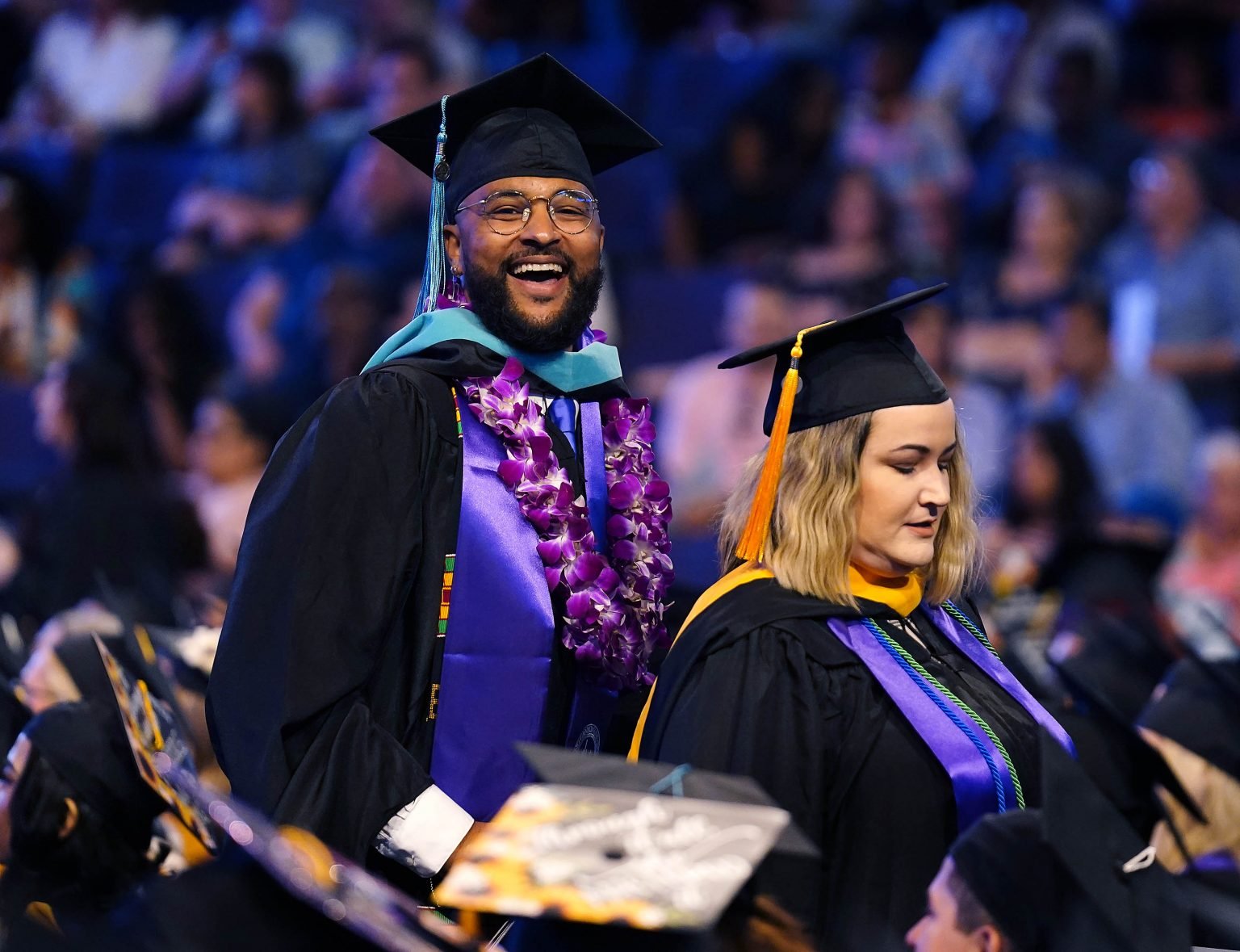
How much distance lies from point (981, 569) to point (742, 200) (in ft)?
17.7

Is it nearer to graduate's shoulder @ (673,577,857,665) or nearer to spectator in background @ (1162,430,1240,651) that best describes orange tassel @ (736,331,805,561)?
graduate's shoulder @ (673,577,857,665)

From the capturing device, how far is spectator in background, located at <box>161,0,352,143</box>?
9805mm

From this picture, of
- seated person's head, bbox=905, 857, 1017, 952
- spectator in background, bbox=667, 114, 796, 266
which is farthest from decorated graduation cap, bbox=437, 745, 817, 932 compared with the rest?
spectator in background, bbox=667, 114, 796, 266

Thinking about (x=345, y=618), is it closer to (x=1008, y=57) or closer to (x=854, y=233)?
(x=854, y=233)

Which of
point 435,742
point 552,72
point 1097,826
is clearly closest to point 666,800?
point 1097,826

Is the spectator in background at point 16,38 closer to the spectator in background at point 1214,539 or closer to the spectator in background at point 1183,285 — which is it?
the spectator in background at point 1183,285

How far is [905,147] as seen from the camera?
813cm

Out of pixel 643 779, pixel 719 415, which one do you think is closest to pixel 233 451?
pixel 719 415

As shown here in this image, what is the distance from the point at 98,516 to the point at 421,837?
451 centimetres

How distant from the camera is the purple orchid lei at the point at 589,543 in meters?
3.05

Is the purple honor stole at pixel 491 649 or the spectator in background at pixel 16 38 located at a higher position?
the spectator in background at pixel 16 38

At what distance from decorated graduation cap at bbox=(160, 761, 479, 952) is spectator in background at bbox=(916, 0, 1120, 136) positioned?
6729 millimetres

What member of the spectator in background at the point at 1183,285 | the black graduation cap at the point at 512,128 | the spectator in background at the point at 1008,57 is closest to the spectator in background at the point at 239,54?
the spectator in background at the point at 1008,57

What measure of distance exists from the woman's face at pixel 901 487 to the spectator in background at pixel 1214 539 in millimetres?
3576
